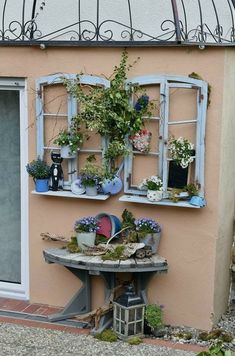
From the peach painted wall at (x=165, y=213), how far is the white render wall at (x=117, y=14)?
0.43m

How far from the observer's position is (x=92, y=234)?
19.9 ft

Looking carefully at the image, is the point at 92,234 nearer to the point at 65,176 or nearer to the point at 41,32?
the point at 65,176

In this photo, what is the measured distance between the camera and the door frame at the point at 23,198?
21.4ft

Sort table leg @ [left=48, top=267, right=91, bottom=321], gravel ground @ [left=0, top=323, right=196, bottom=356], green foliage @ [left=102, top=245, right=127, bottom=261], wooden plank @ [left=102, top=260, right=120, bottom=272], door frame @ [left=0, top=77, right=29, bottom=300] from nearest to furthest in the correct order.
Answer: gravel ground @ [left=0, top=323, right=196, bottom=356] → wooden plank @ [left=102, top=260, right=120, bottom=272] → green foliage @ [left=102, top=245, right=127, bottom=261] → table leg @ [left=48, top=267, right=91, bottom=321] → door frame @ [left=0, top=77, right=29, bottom=300]

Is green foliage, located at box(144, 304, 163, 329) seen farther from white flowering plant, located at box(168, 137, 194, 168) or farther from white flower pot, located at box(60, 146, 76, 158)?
white flower pot, located at box(60, 146, 76, 158)

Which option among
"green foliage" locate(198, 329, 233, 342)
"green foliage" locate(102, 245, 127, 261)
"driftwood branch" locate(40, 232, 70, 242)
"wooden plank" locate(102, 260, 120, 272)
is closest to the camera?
"wooden plank" locate(102, 260, 120, 272)

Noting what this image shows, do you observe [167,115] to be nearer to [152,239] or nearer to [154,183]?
[154,183]

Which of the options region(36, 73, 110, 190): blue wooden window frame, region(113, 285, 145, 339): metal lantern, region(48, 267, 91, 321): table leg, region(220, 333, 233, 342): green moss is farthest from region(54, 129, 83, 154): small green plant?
region(220, 333, 233, 342): green moss

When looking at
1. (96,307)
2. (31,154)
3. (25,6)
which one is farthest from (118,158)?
(25,6)

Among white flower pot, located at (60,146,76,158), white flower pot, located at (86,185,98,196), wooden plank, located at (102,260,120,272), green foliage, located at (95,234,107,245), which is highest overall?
white flower pot, located at (60,146,76,158)

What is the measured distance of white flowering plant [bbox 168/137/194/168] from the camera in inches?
228

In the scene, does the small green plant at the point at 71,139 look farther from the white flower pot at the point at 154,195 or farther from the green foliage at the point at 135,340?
the green foliage at the point at 135,340

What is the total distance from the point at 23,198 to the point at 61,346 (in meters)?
1.85

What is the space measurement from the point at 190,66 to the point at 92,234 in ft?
6.61
